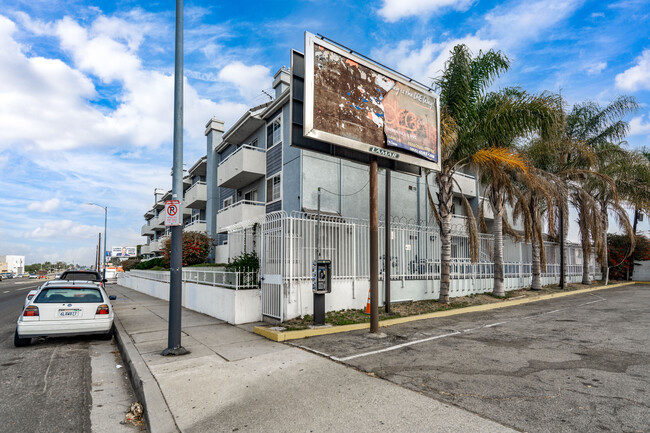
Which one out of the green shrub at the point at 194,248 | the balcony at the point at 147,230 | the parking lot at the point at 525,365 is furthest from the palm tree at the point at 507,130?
the balcony at the point at 147,230

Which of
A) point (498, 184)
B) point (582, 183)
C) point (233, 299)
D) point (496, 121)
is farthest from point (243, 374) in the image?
point (582, 183)

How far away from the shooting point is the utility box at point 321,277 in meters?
9.00

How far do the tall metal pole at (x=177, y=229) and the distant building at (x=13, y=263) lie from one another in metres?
168

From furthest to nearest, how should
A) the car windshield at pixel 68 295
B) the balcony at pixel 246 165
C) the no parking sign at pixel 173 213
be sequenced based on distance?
the balcony at pixel 246 165 < the car windshield at pixel 68 295 < the no parking sign at pixel 173 213

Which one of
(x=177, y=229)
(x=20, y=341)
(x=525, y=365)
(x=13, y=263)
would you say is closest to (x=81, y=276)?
(x=20, y=341)

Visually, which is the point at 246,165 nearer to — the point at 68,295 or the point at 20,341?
the point at 68,295

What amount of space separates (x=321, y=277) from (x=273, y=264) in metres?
1.63

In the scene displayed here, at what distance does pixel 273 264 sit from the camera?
10.1m

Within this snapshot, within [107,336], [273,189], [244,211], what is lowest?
[107,336]

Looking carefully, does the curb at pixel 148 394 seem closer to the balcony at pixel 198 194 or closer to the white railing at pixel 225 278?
the white railing at pixel 225 278

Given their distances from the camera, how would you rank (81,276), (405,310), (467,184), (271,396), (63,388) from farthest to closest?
(467,184) → (81,276) → (405,310) → (63,388) → (271,396)

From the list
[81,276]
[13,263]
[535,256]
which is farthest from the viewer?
[13,263]

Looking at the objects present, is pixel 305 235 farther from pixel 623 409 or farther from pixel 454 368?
pixel 623 409

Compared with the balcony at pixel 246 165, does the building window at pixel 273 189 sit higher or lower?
lower
